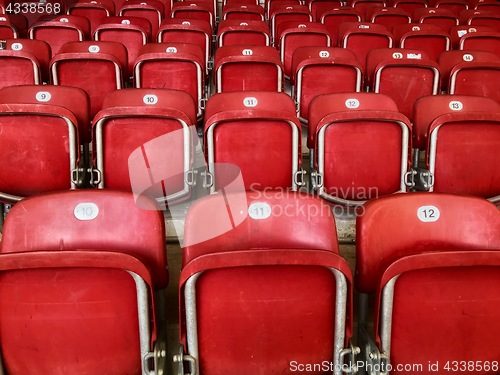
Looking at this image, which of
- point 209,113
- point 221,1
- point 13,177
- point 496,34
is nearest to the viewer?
point 13,177

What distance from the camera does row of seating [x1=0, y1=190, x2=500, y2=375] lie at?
3.02ft

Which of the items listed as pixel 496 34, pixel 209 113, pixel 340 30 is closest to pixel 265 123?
pixel 209 113

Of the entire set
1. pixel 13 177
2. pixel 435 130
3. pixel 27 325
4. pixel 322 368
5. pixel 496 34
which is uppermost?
pixel 496 34

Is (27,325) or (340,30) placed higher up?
(340,30)

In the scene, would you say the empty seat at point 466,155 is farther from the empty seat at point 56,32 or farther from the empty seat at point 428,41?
the empty seat at point 56,32

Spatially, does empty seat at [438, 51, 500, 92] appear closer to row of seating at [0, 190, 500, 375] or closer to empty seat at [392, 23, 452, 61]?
empty seat at [392, 23, 452, 61]

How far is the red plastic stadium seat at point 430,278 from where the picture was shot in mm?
961

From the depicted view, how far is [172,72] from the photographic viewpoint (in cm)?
212

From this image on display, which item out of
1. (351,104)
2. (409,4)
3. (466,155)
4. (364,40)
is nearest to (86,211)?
(351,104)

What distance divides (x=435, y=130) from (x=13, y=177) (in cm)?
120

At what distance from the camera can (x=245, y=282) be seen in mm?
938

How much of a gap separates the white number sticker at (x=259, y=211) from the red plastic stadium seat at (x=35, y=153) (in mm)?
664

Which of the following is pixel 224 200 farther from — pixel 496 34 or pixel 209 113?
pixel 496 34

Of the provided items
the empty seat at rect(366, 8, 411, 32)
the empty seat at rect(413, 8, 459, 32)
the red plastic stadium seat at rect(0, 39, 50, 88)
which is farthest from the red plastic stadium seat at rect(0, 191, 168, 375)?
the empty seat at rect(413, 8, 459, 32)
